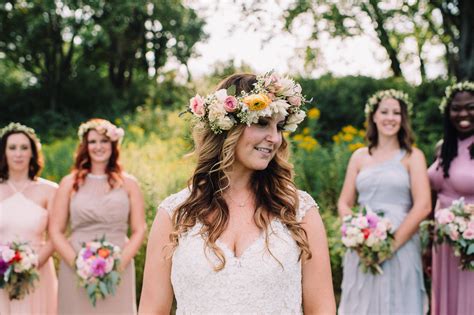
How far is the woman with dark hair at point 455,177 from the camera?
219 inches

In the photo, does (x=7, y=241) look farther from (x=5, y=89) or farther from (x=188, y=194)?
(x=5, y=89)

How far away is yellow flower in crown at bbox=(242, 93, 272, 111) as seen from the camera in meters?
2.79

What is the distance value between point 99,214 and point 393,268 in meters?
2.64

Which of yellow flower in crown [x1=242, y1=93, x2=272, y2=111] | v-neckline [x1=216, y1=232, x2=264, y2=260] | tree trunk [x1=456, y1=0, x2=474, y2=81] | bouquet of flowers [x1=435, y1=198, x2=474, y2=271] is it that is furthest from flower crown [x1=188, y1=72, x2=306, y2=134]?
tree trunk [x1=456, y1=0, x2=474, y2=81]

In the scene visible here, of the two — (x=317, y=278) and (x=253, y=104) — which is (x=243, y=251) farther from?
(x=253, y=104)

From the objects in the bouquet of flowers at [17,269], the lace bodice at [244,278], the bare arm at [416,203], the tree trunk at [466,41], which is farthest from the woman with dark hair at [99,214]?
the tree trunk at [466,41]

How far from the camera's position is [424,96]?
13.0 m

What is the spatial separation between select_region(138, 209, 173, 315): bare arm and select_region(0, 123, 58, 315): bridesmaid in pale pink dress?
3.36 metres

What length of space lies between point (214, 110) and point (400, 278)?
355cm

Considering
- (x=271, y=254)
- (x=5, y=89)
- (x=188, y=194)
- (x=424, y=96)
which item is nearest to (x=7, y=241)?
(x=188, y=194)

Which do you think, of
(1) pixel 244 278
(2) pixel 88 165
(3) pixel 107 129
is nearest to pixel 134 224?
(2) pixel 88 165

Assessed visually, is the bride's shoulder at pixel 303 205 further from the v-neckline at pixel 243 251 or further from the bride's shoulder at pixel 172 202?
the bride's shoulder at pixel 172 202

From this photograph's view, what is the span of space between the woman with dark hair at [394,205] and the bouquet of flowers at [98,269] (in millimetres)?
2058

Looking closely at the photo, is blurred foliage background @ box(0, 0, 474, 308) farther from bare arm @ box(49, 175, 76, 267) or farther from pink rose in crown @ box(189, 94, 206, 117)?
bare arm @ box(49, 175, 76, 267)
